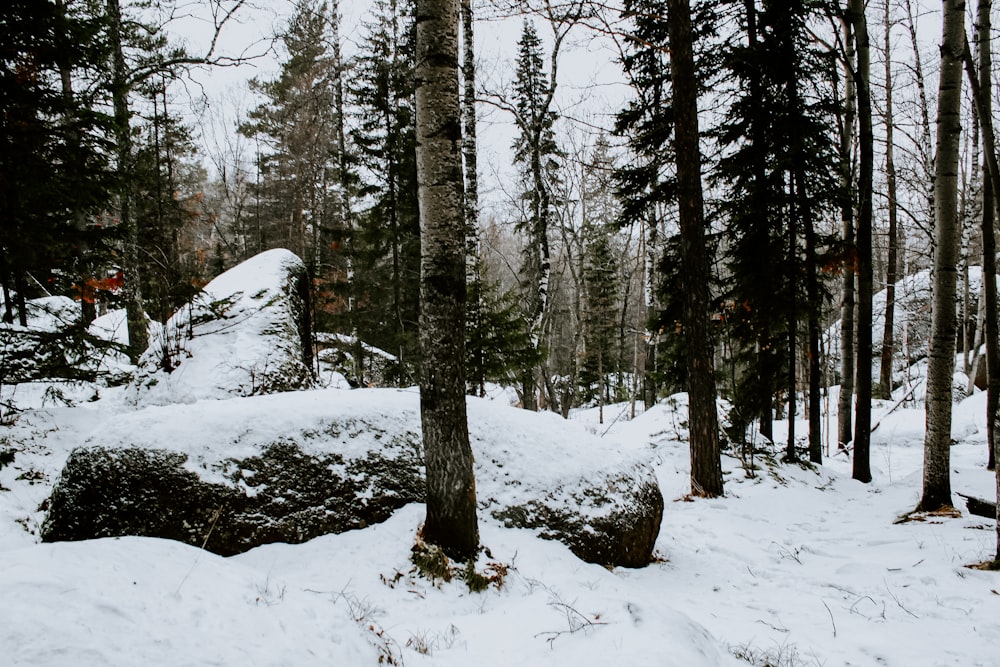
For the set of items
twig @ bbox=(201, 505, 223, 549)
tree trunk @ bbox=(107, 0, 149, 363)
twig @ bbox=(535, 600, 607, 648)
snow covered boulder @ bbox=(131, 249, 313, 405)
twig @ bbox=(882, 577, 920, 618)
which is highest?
tree trunk @ bbox=(107, 0, 149, 363)

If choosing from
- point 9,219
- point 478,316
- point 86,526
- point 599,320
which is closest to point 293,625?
point 86,526

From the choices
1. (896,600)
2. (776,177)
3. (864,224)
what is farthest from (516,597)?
(776,177)

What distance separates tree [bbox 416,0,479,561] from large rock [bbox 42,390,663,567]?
845mm

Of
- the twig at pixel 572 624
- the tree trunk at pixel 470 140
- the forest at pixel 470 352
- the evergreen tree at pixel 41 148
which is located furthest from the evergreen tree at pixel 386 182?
the twig at pixel 572 624

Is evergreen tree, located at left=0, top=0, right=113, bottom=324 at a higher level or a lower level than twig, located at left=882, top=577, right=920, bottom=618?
higher

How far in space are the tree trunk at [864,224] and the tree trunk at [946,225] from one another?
2.28 meters

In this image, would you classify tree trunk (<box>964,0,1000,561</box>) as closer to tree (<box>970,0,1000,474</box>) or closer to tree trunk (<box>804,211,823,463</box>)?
tree (<box>970,0,1000,474</box>)

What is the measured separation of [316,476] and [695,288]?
5.69 m

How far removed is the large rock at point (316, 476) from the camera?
369cm

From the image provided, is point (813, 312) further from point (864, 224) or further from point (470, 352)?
point (470, 352)

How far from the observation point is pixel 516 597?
3.54 m

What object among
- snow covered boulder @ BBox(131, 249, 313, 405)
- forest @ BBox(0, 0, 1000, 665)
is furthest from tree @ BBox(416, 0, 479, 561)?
snow covered boulder @ BBox(131, 249, 313, 405)

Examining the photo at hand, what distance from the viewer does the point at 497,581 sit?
365 cm

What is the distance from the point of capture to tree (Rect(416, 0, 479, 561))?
11.5ft
